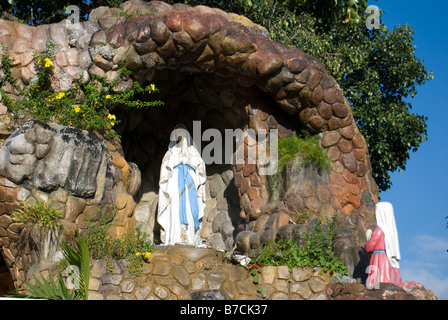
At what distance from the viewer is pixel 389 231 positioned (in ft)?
29.7

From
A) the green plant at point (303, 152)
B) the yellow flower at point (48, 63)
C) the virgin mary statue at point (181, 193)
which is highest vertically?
the yellow flower at point (48, 63)

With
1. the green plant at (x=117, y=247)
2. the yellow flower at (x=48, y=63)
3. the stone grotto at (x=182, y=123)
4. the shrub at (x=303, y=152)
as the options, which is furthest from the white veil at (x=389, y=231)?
the yellow flower at (x=48, y=63)

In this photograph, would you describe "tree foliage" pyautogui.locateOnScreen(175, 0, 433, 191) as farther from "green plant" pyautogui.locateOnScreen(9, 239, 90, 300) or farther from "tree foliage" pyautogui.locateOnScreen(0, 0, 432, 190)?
"green plant" pyautogui.locateOnScreen(9, 239, 90, 300)

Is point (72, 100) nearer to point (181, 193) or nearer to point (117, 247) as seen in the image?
point (181, 193)

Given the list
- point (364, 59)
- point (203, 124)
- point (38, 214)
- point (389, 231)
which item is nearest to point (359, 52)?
point (364, 59)

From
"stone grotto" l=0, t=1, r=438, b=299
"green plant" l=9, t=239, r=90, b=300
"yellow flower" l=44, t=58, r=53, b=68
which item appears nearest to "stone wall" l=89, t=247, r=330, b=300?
"stone grotto" l=0, t=1, r=438, b=299

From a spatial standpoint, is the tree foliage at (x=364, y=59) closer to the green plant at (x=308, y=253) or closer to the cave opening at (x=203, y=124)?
the cave opening at (x=203, y=124)

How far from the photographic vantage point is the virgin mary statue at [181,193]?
Answer: 11.4m

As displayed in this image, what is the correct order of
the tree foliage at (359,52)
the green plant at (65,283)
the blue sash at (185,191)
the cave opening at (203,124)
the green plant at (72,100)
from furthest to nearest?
the tree foliage at (359,52), the cave opening at (203,124), the blue sash at (185,191), the green plant at (72,100), the green plant at (65,283)

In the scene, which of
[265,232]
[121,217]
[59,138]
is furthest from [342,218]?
[59,138]

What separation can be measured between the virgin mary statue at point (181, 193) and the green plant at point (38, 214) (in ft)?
7.14

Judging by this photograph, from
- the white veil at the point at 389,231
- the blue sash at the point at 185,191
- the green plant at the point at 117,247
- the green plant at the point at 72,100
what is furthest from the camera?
the blue sash at the point at 185,191

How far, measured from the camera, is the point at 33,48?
11.1 metres

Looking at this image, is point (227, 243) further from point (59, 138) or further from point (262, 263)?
point (59, 138)
